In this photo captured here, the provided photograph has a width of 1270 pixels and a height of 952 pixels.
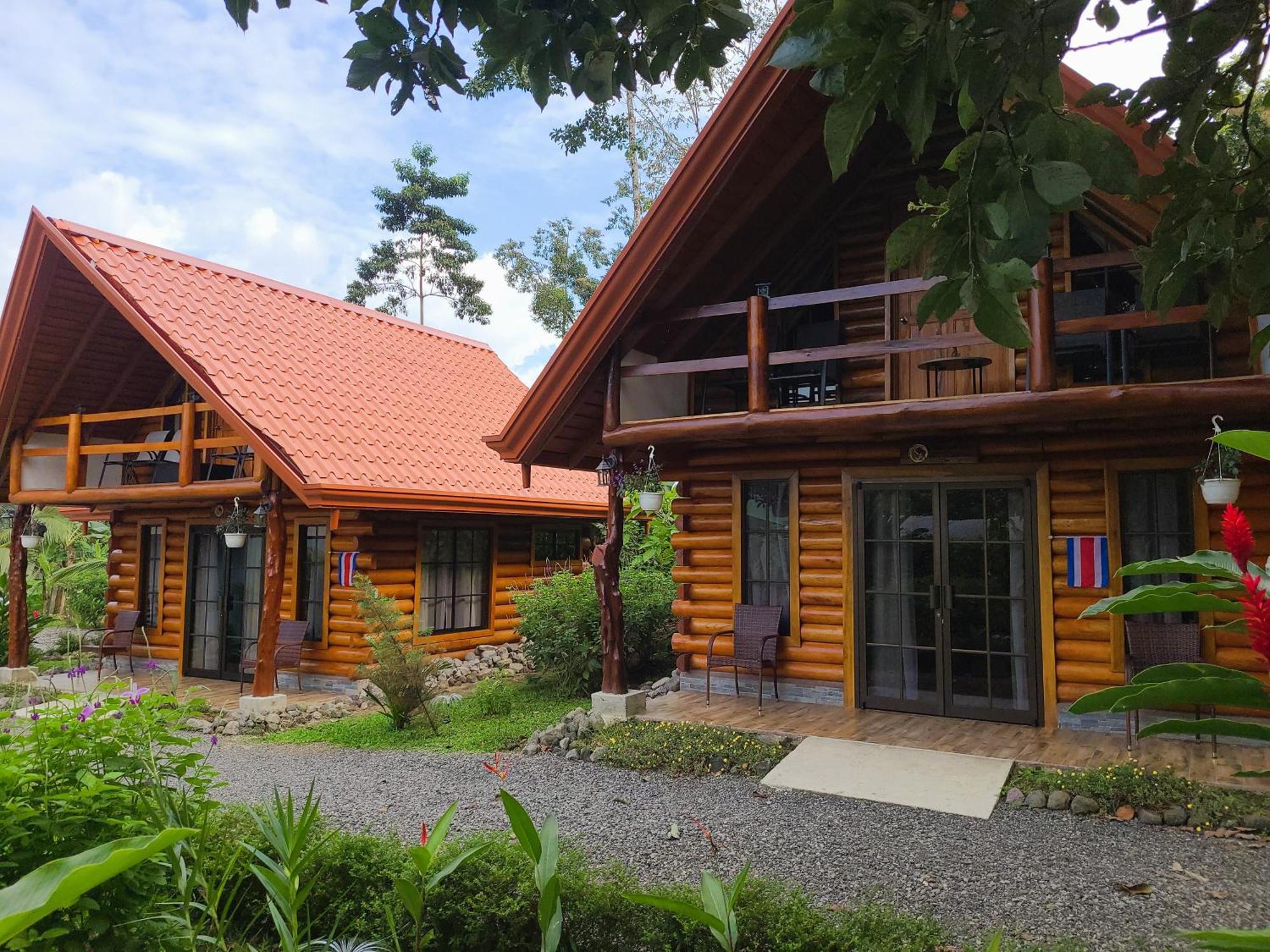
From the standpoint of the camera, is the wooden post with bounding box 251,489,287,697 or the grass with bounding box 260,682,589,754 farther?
the wooden post with bounding box 251,489,287,697

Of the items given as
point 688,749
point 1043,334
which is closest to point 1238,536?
point 1043,334

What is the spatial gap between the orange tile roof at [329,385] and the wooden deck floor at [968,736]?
4.83m

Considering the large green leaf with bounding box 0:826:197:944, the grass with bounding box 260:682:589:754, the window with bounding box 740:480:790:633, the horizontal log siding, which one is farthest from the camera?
the window with bounding box 740:480:790:633

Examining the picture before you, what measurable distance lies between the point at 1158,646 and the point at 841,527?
290cm

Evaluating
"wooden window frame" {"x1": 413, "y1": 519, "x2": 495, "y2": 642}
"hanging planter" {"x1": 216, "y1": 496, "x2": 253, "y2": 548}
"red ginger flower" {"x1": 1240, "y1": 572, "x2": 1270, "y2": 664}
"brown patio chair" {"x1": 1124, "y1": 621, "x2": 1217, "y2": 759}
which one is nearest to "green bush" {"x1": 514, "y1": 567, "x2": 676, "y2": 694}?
"wooden window frame" {"x1": 413, "y1": 519, "x2": 495, "y2": 642}

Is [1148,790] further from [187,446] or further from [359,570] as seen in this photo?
[187,446]

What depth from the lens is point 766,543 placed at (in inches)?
362

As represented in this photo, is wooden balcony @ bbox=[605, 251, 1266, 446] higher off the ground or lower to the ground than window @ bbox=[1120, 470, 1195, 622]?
higher

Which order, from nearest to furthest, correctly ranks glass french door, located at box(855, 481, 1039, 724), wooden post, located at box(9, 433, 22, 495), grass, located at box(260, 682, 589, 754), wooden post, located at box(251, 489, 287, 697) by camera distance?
1. glass french door, located at box(855, 481, 1039, 724)
2. grass, located at box(260, 682, 589, 754)
3. wooden post, located at box(251, 489, 287, 697)
4. wooden post, located at box(9, 433, 22, 495)

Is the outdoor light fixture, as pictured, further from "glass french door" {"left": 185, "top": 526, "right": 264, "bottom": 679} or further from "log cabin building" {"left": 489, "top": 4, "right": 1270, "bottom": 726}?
"glass french door" {"left": 185, "top": 526, "right": 264, "bottom": 679}

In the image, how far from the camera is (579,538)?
15383mm

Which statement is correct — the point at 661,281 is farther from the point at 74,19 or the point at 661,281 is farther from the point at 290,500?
the point at 74,19

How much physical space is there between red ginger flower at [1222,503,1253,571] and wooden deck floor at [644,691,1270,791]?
19.6 feet

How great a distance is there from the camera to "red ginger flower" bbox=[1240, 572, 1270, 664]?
899 millimetres
